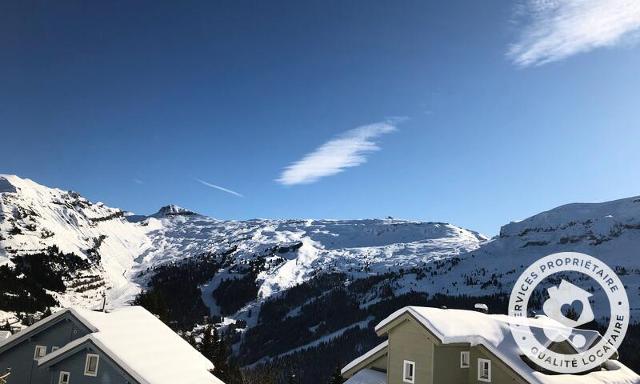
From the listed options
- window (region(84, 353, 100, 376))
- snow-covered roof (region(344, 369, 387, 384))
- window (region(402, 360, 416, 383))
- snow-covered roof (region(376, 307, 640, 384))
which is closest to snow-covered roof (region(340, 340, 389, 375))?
snow-covered roof (region(344, 369, 387, 384))

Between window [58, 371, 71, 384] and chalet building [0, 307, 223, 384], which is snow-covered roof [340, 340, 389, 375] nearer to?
chalet building [0, 307, 223, 384]

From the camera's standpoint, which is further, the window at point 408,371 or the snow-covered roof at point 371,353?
the snow-covered roof at point 371,353

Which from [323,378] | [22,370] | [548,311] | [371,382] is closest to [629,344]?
[323,378]

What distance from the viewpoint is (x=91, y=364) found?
108ft

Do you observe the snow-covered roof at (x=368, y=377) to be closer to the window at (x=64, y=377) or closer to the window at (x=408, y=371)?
the window at (x=408, y=371)

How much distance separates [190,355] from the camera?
40.2 metres

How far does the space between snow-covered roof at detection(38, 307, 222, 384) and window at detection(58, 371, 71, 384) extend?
1.27 metres

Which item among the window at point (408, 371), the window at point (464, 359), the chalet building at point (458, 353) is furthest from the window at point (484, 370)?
the window at point (408, 371)

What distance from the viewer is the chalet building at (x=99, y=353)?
3262 centimetres

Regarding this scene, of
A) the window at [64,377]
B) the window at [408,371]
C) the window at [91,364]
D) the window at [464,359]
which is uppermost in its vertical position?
the window at [464,359]

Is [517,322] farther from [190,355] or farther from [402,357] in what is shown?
[190,355]

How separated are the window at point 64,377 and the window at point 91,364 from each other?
126 centimetres

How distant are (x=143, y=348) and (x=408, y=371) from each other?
2022 cm

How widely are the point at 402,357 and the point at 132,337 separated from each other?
69.1 ft
